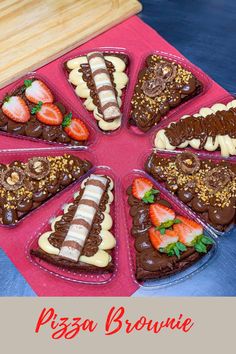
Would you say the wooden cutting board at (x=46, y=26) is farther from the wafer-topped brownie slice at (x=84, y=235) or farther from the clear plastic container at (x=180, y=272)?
the clear plastic container at (x=180, y=272)

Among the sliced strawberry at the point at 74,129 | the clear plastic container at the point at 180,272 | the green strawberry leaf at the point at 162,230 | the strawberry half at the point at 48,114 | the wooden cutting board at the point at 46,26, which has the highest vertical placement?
the wooden cutting board at the point at 46,26

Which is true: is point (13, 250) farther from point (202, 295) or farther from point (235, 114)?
point (235, 114)

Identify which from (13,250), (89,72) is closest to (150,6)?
(89,72)

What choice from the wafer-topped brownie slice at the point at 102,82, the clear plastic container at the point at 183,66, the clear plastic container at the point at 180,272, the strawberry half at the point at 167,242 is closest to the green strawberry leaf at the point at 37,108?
the wafer-topped brownie slice at the point at 102,82

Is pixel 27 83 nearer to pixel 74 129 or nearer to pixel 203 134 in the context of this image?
pixel 74 129

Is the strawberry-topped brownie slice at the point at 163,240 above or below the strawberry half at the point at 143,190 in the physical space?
below
